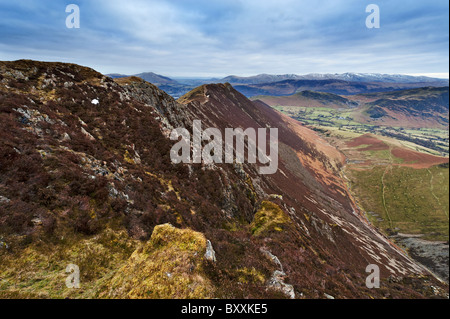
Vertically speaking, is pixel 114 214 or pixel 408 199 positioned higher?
pixel 114 214

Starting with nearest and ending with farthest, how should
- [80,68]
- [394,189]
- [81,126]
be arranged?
[81,126], [80,68], [394,189]

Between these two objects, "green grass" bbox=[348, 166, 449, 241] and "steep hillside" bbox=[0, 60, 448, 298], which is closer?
"steep hillside" bbox=[0, 60, 448, 298]

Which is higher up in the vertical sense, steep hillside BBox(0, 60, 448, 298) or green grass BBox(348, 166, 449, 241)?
steep hillside BBox(0, 60, 448, 298)

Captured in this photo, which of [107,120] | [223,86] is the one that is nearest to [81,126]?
[107,120]

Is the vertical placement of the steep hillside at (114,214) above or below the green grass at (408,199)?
above

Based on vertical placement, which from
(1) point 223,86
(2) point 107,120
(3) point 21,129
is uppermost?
(1) point 223,86

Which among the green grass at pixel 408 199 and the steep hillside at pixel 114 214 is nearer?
the steep hillside at pixel 114 214

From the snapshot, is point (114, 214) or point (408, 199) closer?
point (114, 214)
